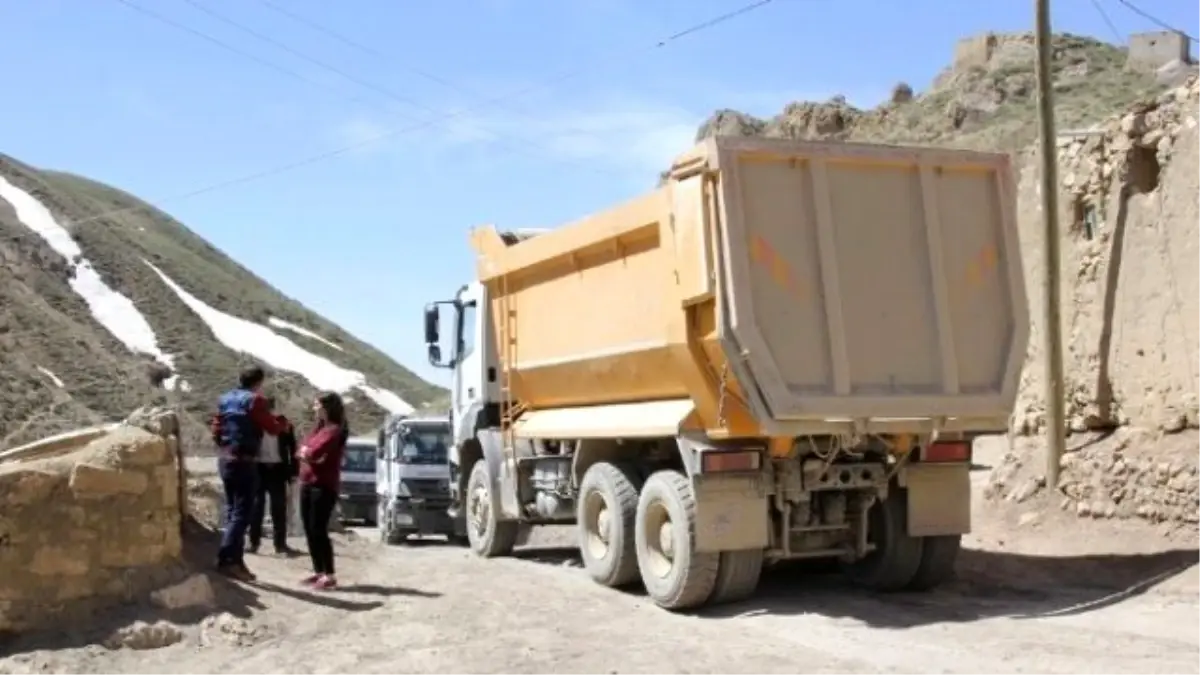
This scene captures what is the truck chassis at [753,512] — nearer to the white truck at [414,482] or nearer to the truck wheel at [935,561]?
the truck wheel at [935,561]

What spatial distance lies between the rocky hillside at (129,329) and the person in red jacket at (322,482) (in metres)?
19.6

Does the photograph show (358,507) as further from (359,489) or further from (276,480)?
(276,480)

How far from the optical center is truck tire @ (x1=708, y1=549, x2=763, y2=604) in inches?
368

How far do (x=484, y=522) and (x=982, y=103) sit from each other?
27.7 metres

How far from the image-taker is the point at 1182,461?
11359mm

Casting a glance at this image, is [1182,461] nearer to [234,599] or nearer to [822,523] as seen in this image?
[822,523]

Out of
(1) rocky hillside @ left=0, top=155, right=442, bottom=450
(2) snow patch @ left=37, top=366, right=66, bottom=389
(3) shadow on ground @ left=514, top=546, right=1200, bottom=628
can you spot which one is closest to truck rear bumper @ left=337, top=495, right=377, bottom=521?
(1) rocky hillside @ left=0, top=155, right=442, bottom=450

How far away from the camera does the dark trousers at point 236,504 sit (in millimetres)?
9383

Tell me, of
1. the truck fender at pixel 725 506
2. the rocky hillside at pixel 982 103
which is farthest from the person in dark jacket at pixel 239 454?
the rocky hillside at pixel 982 103

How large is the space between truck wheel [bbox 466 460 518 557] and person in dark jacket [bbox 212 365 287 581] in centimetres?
428

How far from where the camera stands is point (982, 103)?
123 feet

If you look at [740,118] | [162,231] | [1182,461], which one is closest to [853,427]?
[1182,461]

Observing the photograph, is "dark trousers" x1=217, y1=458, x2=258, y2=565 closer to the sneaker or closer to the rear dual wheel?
the sneaker

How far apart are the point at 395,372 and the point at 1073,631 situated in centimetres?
7215
